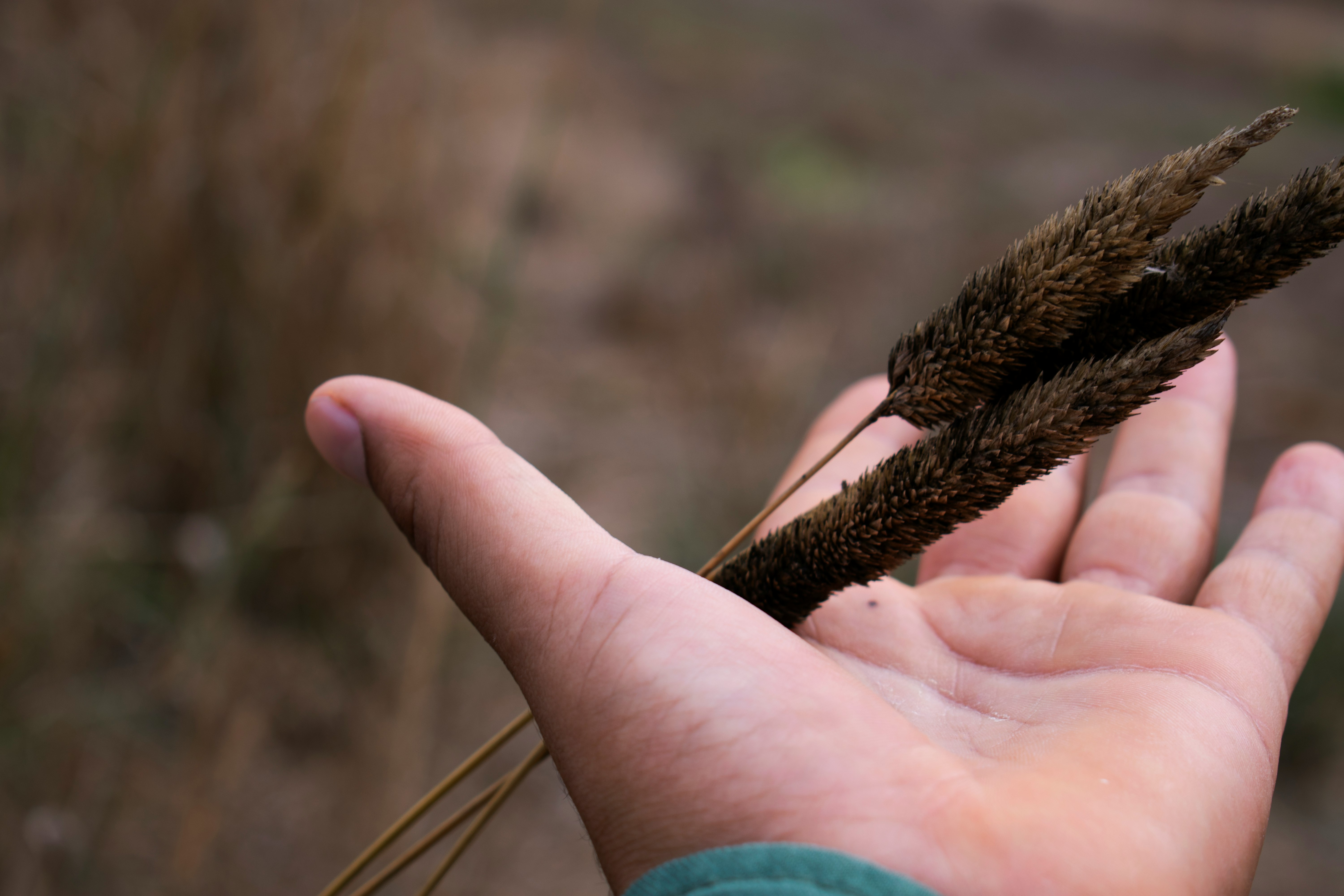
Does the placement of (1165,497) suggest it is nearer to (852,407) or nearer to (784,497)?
(852,407)

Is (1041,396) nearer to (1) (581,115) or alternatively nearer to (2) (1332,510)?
(2) (1332,510)

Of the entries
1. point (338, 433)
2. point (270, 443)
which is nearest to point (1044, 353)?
point (338, 433)

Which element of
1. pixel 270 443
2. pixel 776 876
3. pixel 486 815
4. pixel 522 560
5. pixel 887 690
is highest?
pixel 270 443

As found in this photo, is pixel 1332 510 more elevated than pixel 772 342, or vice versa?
pixel 772 342

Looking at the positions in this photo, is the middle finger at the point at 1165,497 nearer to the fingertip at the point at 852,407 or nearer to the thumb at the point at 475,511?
the fingertip at the point at 852,407

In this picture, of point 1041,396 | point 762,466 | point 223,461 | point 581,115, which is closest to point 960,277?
point 762,466

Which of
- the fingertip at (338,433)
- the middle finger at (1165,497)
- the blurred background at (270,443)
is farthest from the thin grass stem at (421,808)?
the middle finger at (1165,497)

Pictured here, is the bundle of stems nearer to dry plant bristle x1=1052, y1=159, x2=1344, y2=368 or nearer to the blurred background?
dry plant bristle x1=1052, y1=159, x2=1344, y2=368
